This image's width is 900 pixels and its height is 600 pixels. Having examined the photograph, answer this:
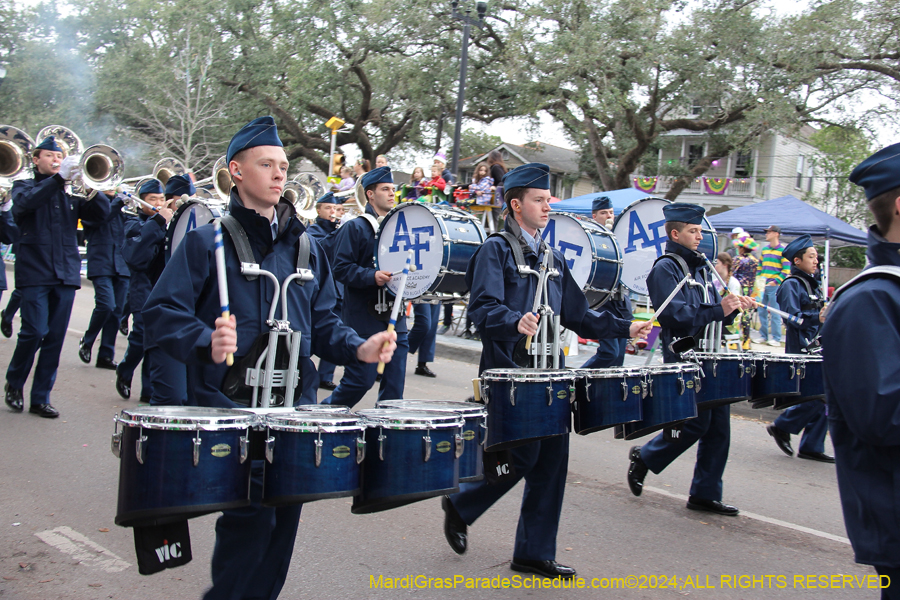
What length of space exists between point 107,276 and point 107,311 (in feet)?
1.57

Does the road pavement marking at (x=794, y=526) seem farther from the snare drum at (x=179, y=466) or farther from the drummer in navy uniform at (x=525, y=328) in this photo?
the snare drum at (x=179, y=466)

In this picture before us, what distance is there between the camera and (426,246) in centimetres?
674

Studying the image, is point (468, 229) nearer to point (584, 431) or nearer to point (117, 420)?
point (584, 431)

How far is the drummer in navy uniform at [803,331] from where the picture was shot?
697 centimetres

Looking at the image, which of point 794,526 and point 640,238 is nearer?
point 794,526

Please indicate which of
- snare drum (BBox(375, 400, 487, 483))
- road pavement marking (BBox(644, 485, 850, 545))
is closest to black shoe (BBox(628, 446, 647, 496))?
road pavement marking (BBox(644, 485, 850, 545))

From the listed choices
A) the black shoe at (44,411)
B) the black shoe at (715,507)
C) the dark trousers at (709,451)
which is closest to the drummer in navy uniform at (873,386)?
the dark trousers at (709,451)

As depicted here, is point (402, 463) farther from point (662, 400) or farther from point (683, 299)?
point (683, 299)

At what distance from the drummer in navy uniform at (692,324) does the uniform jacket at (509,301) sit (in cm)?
91

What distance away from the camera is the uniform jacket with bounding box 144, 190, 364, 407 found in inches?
113

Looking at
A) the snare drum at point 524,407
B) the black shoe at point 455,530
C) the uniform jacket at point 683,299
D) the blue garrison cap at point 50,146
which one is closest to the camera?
the snare drum at point 524,407

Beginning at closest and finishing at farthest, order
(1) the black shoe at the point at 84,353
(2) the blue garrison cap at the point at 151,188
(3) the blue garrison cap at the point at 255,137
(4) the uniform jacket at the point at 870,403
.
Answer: (4) the uniform jacket at the point at 870,403
(3) the blue garrison cap at the point at 255,137
(2) the blue garrison cap at the point at 151,188
(1) the black shoe at the point at 84,353

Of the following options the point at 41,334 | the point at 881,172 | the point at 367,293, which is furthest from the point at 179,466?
the point at 41,334

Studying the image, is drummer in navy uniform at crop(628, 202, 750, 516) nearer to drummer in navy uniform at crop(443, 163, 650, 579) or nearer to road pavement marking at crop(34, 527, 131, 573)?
drummer in navy uniform at crop(443, 163, 650, 579)
